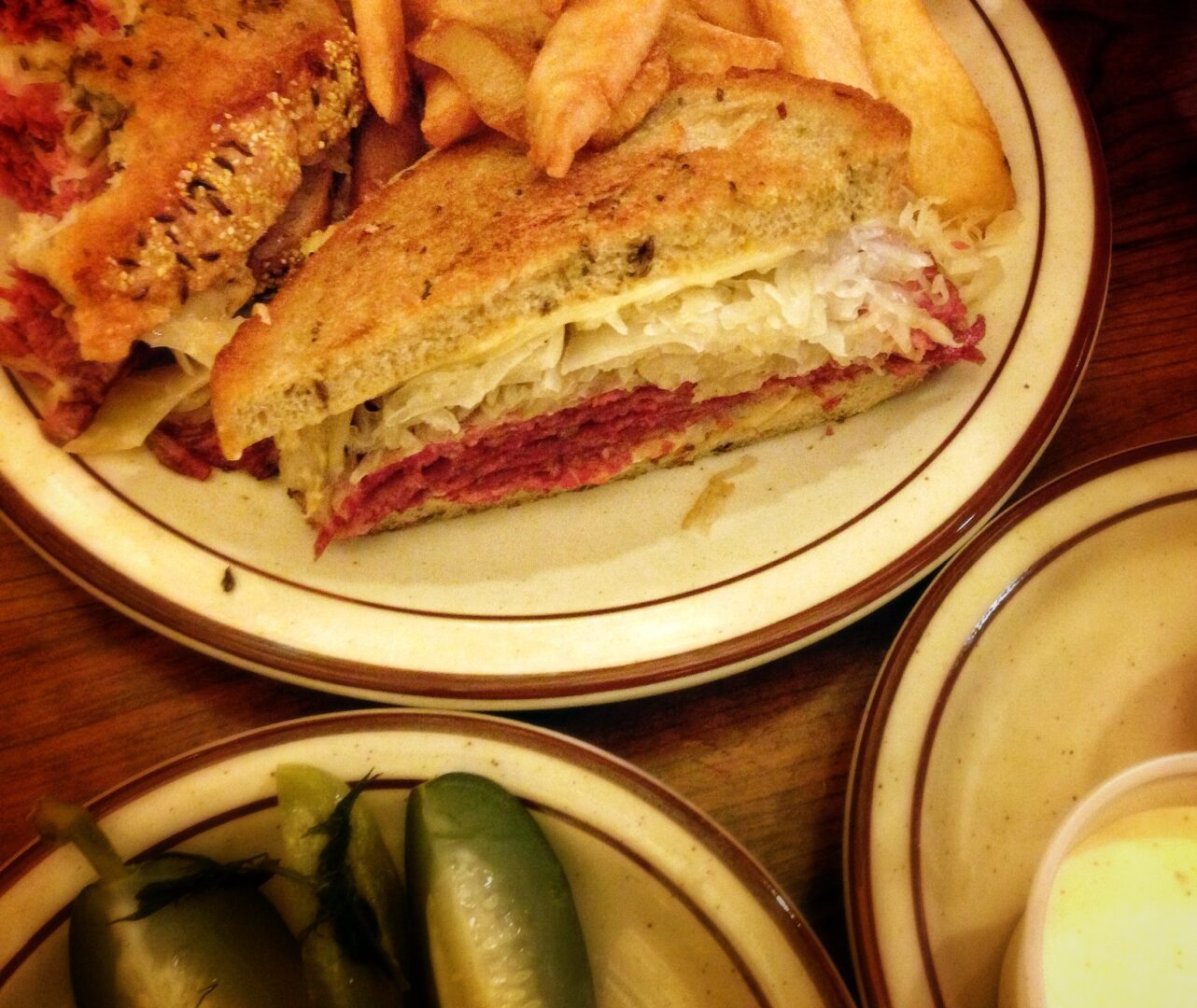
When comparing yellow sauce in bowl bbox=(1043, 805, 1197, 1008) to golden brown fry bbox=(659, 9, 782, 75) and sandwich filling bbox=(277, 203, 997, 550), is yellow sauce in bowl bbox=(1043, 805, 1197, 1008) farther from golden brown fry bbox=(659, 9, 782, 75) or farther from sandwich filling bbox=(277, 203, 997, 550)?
golden brown fry bbox=(659, 9, 782, 75)

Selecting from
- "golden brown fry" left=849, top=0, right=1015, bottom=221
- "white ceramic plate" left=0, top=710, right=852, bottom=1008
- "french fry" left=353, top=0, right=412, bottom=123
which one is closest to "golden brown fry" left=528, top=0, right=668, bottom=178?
"french fry" left=353, top=0, right=412, bottom=123

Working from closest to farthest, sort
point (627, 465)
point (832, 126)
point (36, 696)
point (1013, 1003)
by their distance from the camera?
point (1013, 1003) < point (36, 696) < point (832, 126) < point (627, 465)

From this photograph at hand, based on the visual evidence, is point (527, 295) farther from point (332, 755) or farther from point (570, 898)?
point (570, 898)

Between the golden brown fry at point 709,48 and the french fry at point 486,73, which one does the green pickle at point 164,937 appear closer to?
the french fry at point 486,73

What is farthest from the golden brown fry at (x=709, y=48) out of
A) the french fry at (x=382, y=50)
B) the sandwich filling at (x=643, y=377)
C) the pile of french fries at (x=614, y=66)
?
the french fry at (x=382, y=50)

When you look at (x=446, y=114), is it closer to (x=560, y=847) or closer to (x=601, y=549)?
(x=601, y=549)

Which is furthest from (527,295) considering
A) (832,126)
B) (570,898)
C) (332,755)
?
(570,898)
